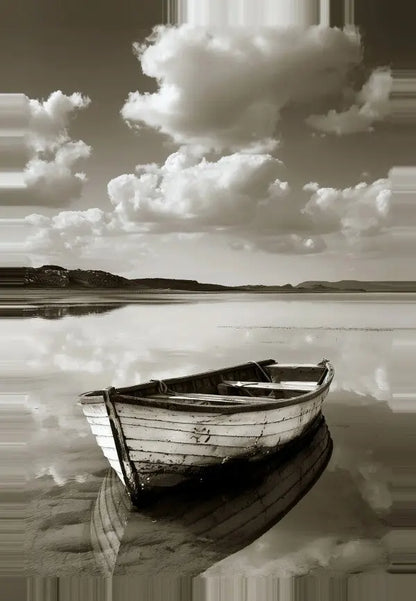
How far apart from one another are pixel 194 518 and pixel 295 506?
116 centimetres

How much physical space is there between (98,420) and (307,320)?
104 feet

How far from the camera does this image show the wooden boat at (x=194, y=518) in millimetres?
4715

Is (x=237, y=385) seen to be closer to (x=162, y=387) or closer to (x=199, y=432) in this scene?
(x=162, y=387)

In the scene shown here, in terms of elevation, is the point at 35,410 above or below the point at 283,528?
above

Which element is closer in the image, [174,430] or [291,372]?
[174,430]

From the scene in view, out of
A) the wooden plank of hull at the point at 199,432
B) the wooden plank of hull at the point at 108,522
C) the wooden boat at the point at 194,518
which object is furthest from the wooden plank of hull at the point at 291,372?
the wooden plank of hull at the point at 108,522

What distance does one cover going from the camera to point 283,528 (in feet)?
17.8

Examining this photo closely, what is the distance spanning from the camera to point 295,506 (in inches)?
236

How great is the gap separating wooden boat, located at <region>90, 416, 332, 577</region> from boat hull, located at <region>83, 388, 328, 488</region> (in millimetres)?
232

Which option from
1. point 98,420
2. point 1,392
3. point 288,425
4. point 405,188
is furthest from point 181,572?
point 1,392

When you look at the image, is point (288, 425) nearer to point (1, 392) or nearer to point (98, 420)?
point (98, 420)

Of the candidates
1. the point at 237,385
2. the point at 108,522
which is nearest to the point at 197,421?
the point at 108,522

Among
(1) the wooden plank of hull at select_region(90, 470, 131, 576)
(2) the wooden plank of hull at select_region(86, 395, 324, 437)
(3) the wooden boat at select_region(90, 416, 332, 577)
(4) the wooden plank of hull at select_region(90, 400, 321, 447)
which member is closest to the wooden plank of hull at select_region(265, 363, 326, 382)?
(3) the wooden boat at select_region(90, 416, 332, 577)

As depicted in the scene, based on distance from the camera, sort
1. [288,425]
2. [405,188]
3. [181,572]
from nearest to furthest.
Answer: [181,572]
[405,188]
[288,425]
